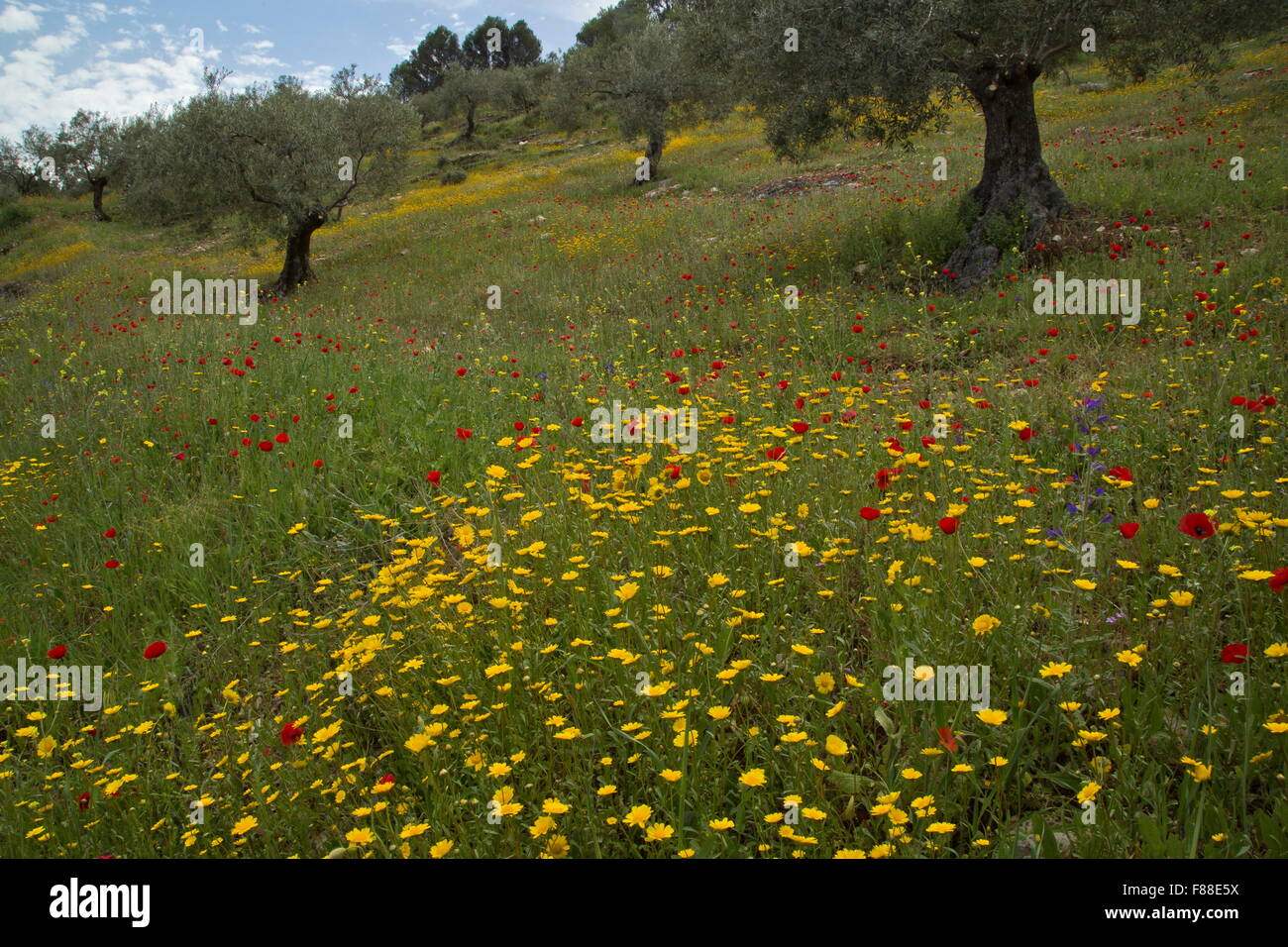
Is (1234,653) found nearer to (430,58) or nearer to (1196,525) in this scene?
(1196,525)

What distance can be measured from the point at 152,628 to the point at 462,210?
84.4 ft

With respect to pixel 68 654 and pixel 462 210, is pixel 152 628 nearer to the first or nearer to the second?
pixel 68 654

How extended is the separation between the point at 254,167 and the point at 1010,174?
18.8m

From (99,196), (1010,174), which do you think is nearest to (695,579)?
(1010,174)

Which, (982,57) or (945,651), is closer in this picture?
(945,651)

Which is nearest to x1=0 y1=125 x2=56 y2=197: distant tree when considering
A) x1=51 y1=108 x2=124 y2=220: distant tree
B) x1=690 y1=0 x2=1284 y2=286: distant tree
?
x1=51 y1=108 x2=124 y2=220: distant tree

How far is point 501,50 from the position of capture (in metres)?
83.7

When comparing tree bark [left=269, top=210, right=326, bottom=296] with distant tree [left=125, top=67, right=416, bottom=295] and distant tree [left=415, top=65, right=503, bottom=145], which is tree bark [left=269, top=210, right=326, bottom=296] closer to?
distant tree [left=125, top=67, right=416, bottom=295]

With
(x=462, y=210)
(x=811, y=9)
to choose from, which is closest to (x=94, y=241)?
(x=462, y=210)

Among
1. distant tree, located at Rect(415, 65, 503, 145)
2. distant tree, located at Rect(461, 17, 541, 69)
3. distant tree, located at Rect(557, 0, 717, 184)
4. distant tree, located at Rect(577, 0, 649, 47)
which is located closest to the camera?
distant tree, located at Rect(557, 0, 717, 184)

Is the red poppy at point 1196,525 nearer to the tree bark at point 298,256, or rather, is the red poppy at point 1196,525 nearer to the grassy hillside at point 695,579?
the grassy hillside at point 695,579

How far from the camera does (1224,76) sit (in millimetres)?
21516

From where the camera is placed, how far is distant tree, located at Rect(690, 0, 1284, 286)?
10289mm

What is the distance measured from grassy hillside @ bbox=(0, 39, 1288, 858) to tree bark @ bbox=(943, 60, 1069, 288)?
1.96ft
